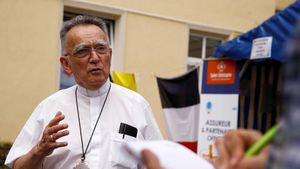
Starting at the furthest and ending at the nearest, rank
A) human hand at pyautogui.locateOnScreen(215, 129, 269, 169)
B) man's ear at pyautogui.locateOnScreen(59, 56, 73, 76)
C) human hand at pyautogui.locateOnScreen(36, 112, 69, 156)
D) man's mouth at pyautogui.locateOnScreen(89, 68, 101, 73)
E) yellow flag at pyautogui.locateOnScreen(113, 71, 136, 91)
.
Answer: yellow flag at pyautogui.locateOnScreen(113, 71, 136, 91) → man's ear at pyautogui.locateOnScreen(59, 56, 73, 76) → man's mouth at pyautogui.locateOnScreen(89, 68, 101, 73) → human hand at pyautogui.locateOnScreen(36, 112, 69, 156) → human hand at pyautogui.locateOnScreen(215, 129, 269, 169)

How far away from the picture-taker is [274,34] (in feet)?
13.6

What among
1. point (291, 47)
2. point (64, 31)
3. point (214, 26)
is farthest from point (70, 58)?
point (214, 26)

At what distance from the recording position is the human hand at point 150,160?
879 mm

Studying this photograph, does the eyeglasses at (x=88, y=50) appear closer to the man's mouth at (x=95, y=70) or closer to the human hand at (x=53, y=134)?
the man's mouth at (x=95, y=70)

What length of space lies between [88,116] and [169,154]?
153cm

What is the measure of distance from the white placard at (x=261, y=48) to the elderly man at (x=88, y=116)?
2.01m

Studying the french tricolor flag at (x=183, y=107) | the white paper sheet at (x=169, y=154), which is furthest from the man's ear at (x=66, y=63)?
the french tricolor flag at (x=183, y=107)

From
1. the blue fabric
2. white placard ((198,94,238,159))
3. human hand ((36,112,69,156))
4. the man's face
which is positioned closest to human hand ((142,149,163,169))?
the blue fabric

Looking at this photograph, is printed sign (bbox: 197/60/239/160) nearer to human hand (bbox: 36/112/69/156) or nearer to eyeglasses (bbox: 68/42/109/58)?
eyeglasses (bbox: 68/42/109/58)

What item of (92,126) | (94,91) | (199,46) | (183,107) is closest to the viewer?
(92,126)

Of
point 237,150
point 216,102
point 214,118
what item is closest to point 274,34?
point 216,102

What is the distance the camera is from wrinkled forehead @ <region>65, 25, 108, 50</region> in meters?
2.43

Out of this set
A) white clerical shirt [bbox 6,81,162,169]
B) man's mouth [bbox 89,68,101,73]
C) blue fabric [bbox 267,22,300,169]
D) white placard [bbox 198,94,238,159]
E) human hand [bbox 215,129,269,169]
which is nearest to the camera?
blue fabric [bbox 267,22,300,169]

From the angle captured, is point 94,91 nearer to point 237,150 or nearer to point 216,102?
point 237,150
